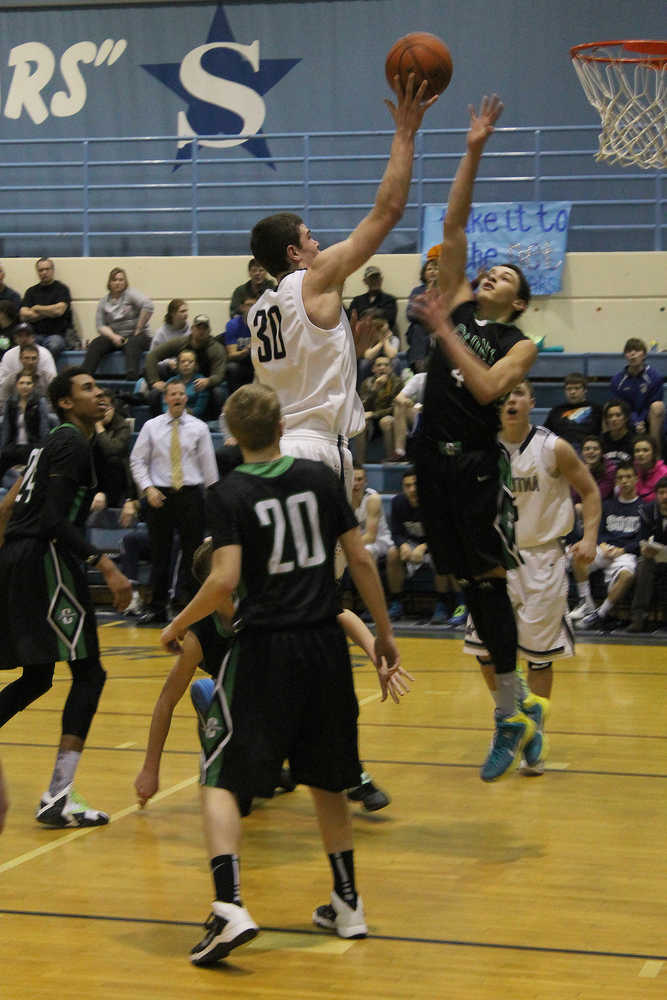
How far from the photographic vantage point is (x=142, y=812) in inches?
223

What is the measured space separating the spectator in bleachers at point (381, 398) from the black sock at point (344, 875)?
27.7ft

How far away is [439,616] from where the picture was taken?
11109 mm

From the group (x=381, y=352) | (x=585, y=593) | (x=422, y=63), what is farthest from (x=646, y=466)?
(x=422, y=63)

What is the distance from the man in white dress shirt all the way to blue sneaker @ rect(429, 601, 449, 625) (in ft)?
6.27

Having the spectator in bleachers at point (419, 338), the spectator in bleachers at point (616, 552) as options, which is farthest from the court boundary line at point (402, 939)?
the spectator in bleachers at point (419, 338)

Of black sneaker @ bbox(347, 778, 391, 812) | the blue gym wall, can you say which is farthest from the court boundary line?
the blue gym wall

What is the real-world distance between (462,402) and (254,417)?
1388mm

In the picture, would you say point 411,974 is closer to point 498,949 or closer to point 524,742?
point 498,949

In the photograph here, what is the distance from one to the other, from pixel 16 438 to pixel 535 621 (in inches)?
267

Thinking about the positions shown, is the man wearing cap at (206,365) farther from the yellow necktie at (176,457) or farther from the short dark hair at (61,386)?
the short dark hair at (61,386)

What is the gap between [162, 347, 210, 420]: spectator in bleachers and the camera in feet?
42.0

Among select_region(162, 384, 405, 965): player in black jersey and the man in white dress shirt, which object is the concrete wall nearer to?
the man in white dress shirt

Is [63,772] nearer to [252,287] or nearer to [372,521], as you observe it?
[372,521]

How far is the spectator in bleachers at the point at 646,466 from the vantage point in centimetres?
1108
